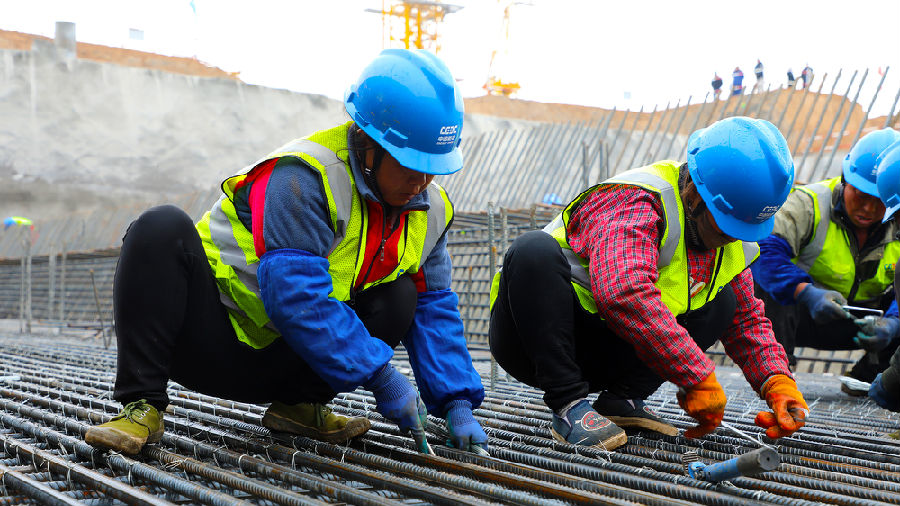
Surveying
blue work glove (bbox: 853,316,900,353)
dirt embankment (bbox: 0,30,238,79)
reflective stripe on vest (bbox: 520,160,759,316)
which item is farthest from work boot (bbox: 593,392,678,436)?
dirt embankment (bbox: 0,30,238,79)

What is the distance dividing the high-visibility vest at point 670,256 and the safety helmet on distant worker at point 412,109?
1.69ft

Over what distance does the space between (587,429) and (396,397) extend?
1.68 feet

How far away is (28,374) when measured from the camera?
3.32 meters

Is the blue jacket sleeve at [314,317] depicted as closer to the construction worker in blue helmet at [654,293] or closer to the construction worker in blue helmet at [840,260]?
the construction worker in blue helmet at [654,293]

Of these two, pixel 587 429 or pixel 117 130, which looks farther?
pixel 117 130

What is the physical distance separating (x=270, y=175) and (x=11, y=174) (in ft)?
60.1

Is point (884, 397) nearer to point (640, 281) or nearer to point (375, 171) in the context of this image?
point (640, 281)

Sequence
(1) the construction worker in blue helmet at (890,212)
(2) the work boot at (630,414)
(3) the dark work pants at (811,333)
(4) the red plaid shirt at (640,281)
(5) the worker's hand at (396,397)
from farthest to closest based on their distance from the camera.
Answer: (3) the dark work pants at (811,333), (1) the construction worker in blue helmet at (890,212), (2) the work boot at (630,414), (4) the red plaid shirt at (640,281), (5) the worker's hand at (396,397)

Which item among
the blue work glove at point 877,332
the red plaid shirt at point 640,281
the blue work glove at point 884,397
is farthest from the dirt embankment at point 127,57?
the red plaid shirt at point 640,281

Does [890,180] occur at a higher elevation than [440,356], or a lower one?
higher

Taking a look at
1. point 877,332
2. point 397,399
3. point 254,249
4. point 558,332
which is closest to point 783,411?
point 558,332

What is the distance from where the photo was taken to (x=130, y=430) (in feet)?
5.34

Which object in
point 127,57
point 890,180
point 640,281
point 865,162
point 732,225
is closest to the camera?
point 640,281

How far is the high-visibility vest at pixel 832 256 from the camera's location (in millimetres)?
3480
